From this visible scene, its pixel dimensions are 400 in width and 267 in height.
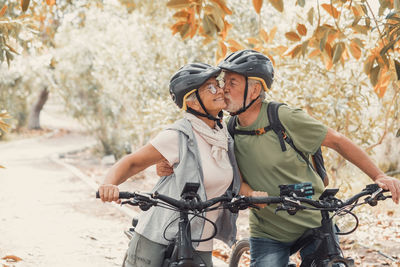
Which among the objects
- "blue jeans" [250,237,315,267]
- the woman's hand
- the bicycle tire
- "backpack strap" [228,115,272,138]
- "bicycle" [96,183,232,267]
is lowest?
the bicycle tire

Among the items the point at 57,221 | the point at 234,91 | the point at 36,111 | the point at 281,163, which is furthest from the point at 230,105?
the point at 36,111

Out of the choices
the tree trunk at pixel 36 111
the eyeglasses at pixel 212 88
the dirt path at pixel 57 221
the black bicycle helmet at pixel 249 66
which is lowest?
the tree trunk at pixel 36 111

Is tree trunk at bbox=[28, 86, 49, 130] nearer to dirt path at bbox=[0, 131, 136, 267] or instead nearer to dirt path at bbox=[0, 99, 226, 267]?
dirt path at bbox=[0, 99, 226, 267]

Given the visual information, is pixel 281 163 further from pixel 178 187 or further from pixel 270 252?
pixel 178 187

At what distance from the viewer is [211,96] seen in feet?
9.87

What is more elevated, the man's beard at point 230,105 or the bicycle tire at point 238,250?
the man's beard at point 230,105

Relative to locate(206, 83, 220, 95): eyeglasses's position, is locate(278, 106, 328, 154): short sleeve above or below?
below

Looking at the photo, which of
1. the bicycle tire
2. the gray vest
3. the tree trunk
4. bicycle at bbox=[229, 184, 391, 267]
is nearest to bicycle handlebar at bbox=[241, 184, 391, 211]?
bicycle at bbox=[229, 184, 391, 267]

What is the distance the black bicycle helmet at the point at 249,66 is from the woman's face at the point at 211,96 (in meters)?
0.18

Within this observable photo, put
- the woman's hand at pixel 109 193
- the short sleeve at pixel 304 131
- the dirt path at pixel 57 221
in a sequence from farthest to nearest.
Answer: the dirt path at pixel 57 221, the short sleeve at pixel 304 131, the woman's hand at pixel 109 193

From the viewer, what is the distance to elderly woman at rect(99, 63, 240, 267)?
282 cm

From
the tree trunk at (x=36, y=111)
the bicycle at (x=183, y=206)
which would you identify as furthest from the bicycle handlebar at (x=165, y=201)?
the tree trunk at (x=36, y=111)

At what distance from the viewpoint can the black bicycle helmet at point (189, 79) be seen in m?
2.93

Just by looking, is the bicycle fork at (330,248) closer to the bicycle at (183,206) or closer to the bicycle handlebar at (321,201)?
the bicycle handlebar at (321,201)
